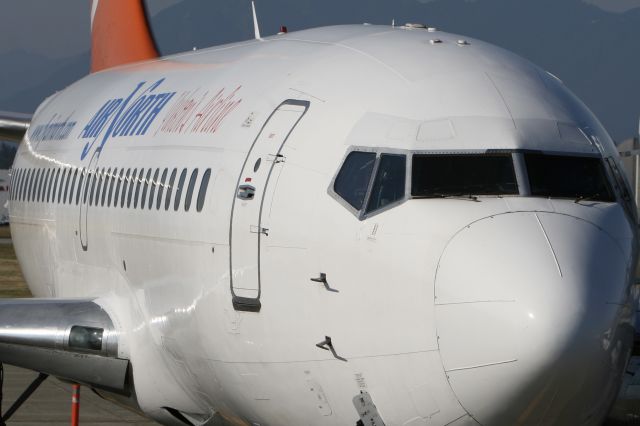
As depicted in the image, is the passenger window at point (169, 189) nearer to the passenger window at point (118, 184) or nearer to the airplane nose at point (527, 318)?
the passenger window at point (118, 184)

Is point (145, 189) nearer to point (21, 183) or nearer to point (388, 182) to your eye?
point (388, 182)

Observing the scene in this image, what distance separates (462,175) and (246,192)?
190 centimetres

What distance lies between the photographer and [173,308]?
11062 millimetres

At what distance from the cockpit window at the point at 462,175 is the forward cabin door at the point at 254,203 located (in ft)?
4.28

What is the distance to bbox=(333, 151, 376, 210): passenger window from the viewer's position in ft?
28.6

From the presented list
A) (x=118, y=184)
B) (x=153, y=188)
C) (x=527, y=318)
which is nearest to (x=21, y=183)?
(x=118, y=184)

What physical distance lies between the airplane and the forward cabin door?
0.7 inches

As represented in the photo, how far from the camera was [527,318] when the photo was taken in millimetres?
7551

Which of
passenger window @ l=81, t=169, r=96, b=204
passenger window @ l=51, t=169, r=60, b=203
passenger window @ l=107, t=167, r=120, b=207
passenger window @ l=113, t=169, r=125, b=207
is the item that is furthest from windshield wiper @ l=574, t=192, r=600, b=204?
passenger window @ l=51, t=169, r=60, b=203

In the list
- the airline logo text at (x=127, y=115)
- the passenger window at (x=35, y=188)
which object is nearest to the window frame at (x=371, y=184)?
the airline logo text at (x=127, y=115)

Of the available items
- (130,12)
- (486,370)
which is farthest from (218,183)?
(130,12)

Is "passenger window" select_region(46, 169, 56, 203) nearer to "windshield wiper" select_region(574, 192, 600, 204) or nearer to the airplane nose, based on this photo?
"windshield wiper" select_region(574, 192, 600, 204)

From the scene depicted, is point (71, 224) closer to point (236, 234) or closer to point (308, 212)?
point (236, 234)

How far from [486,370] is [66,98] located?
1180 cm
